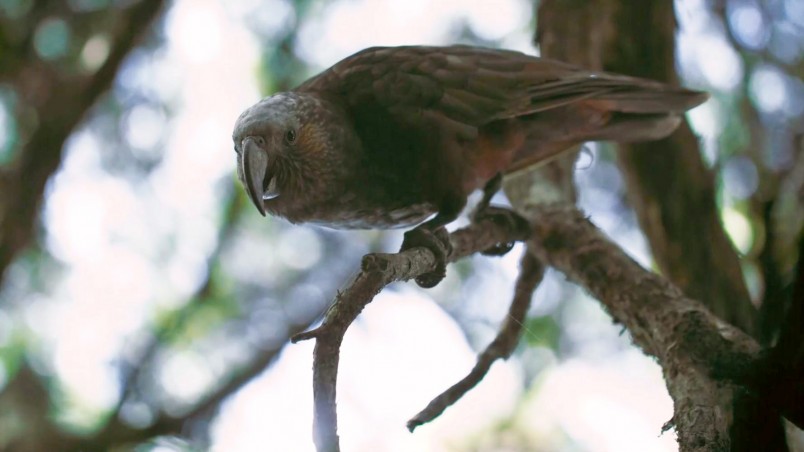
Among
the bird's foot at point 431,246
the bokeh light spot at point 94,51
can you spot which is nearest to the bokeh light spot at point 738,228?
Answer: the bird's foot at point 431,246

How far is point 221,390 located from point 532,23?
2.50 metres

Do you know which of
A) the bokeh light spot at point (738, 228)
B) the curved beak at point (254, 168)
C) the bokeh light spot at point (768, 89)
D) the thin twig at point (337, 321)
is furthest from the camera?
the bokeh light spot at point (738, 228)

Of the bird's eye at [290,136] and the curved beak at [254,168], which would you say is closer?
the curved beak at [254,168]

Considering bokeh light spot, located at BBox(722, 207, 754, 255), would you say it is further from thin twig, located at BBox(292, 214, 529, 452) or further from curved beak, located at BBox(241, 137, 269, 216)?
curved beak, located at BBox(241, 137, 269, 216)

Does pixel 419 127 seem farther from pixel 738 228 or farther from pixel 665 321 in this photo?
pixel 738 228

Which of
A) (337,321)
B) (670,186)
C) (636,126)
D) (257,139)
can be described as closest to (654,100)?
(636,126)

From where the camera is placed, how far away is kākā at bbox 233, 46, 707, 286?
254 cm

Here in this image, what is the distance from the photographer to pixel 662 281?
2.66 meters

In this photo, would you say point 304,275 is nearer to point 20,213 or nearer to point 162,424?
point 162,424

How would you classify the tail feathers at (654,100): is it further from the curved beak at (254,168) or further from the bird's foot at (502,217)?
the curved beak at (254,168)

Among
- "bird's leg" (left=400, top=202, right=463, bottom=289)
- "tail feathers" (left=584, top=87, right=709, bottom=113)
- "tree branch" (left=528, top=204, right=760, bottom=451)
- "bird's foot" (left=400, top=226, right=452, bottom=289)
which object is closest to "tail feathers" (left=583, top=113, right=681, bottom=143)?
"tail feathers" (left=584, top=87, right=709, bottom=113)

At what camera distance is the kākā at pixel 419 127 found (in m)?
2.54

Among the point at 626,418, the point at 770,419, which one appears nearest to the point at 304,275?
the point at 626,418

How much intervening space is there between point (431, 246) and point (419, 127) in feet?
1.66
